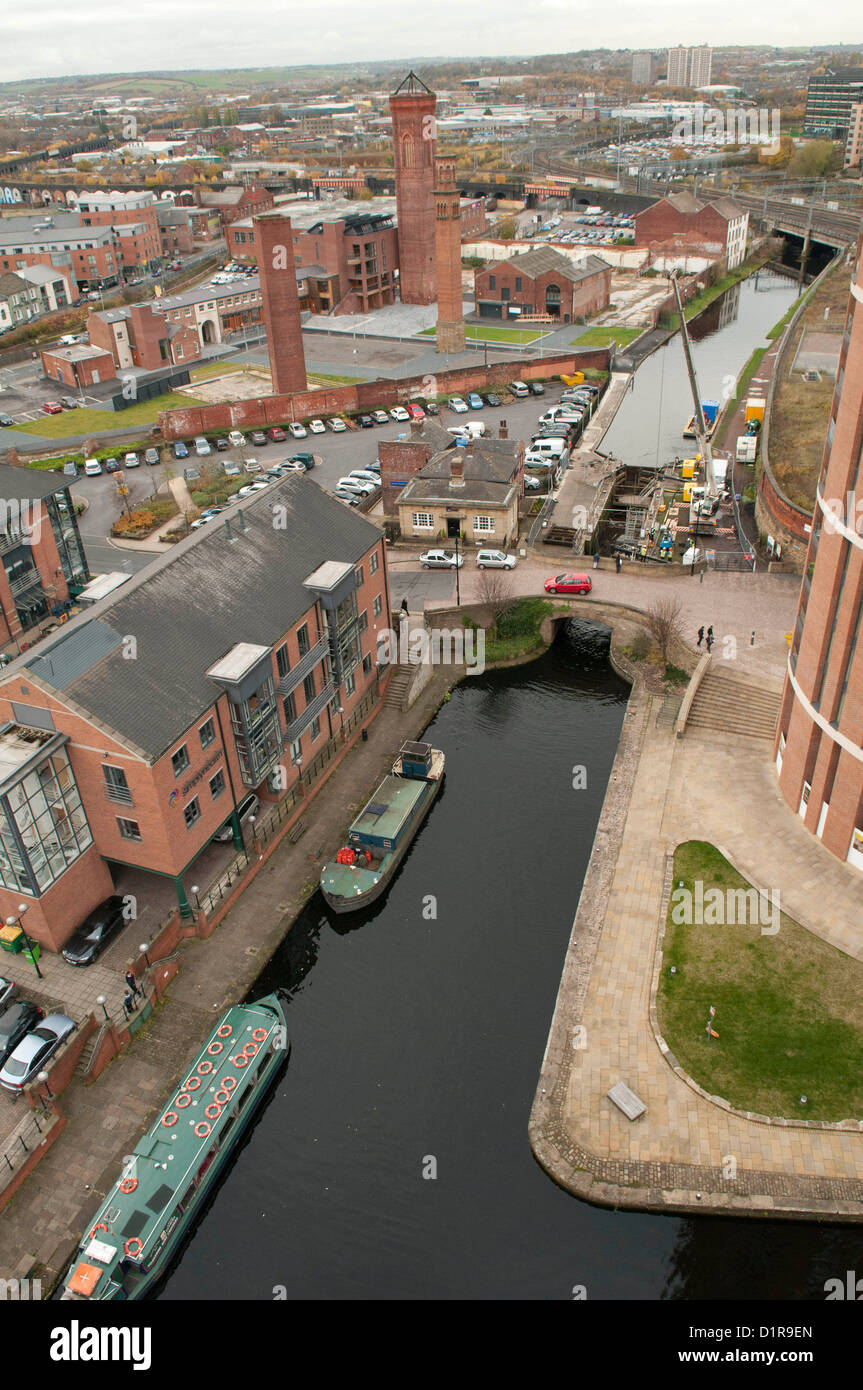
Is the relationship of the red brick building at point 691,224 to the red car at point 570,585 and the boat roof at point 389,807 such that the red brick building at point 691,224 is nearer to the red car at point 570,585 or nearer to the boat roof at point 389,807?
the red car at point 570,585

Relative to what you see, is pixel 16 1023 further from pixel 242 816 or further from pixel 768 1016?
pixel 768 1016

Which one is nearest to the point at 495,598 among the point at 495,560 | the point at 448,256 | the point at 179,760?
the point at 495,560

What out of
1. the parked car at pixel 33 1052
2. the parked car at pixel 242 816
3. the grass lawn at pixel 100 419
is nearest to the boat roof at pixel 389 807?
the parked car at pixel 242 816

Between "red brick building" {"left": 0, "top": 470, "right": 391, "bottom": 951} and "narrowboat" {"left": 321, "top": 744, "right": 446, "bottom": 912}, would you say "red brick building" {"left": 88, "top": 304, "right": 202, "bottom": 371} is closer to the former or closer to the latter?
"red brick building" {"left": 0, "top": 470, "right": 391, "bottom": 951}

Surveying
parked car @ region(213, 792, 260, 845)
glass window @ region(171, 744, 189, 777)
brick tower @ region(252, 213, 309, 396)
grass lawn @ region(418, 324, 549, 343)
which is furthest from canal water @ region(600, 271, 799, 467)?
glass window @ region(171, 744, 189, 777)

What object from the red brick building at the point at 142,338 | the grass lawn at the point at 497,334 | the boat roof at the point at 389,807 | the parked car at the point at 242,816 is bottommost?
the boat roof at the point at 389,807

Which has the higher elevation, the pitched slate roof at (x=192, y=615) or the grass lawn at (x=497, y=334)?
the pitched slate roof at (x=192, y=615)

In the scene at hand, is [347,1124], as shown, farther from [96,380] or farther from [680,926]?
[96,380]
